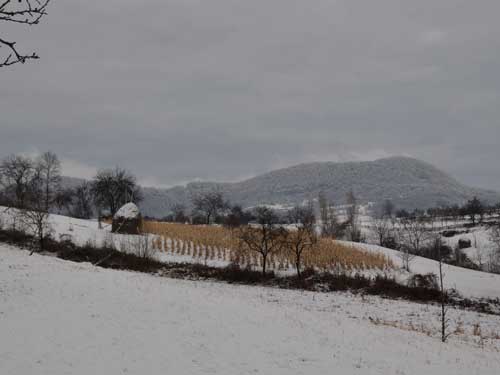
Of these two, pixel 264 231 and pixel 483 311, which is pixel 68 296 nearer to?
pixel 264 231

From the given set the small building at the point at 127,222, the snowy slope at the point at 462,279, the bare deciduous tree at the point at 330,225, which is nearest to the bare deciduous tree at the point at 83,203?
the small building at the point at 127,222

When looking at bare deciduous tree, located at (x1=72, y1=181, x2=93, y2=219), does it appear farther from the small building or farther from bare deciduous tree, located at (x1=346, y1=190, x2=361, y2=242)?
bare deciduous tree, located at (x1=346, y1=190, x2=361, y2=242)

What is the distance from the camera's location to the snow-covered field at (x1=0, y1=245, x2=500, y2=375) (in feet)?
31.2

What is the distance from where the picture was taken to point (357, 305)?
898 inches

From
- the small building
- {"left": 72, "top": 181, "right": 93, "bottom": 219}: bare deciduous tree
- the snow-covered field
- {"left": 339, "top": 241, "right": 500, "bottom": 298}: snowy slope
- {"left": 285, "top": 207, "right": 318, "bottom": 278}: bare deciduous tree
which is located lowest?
{"left": 339, "top": 241, "right": 500, "bottom": 298}: snowy slope

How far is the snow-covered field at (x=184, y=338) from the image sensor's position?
9496 millimetres

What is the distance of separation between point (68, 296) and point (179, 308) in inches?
162

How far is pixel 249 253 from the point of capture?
122ft

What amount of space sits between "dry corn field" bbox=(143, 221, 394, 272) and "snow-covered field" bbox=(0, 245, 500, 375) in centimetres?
1722

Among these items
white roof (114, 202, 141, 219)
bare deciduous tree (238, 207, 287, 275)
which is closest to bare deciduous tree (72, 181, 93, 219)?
white roof (114, 202, 141, 219)

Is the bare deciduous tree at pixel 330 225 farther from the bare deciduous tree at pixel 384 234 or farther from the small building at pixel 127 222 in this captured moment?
the small building at pixel 127 222

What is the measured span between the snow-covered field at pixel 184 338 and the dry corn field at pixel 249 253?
56.5 feet

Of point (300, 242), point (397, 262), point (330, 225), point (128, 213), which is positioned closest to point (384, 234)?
point (330, 225)

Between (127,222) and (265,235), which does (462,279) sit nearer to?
(265,235)
